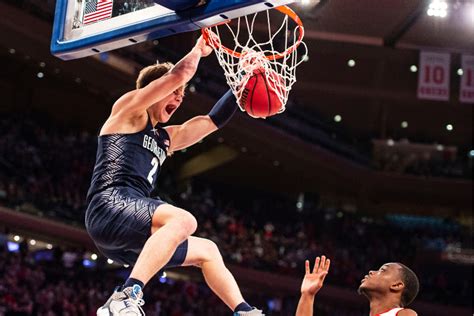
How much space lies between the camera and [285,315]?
18.4 meters

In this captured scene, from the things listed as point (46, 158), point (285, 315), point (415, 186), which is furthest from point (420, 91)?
point (46, 158)

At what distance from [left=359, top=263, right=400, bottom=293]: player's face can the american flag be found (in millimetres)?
2409

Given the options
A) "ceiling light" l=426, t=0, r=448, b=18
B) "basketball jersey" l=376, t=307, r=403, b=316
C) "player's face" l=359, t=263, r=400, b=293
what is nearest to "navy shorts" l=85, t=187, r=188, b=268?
"player's face" l=359, t=263, r=400, b=293

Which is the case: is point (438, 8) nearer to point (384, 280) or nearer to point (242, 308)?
point (384, 280)

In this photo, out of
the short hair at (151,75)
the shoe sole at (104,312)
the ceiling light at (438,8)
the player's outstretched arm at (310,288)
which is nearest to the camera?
the shoe sole at (104,312)

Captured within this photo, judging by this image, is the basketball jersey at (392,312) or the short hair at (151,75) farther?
the short hair at (151,75)

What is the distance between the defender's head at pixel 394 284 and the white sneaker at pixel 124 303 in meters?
1.37

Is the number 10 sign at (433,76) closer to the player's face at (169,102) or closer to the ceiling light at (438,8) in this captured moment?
the ceiling light at (438,8)

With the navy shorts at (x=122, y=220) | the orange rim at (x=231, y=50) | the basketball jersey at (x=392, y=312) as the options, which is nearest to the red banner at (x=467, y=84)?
the orange rim at (x=231, y=50)

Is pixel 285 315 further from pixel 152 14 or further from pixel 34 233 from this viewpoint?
pixel 152 14

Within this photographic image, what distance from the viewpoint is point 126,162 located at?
14.5 feet

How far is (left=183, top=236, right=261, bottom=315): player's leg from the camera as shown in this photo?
14.0 ft

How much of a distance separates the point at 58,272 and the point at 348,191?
1175cm

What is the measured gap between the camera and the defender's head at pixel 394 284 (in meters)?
4.27
